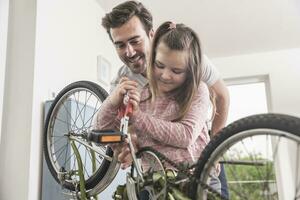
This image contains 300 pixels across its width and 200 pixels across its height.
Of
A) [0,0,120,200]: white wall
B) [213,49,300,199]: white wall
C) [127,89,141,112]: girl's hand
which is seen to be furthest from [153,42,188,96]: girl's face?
[213,49,300,199]: white wall

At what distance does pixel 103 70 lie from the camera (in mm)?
2699

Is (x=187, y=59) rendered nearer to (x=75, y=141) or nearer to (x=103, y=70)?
(x=75, y=141)

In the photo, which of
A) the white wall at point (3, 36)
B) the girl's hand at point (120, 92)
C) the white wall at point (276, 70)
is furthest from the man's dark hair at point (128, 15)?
the white wall at point (276, 70)

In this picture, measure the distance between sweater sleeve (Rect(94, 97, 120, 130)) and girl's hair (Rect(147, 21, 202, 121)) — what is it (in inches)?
6.9

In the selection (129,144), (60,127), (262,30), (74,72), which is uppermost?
(262,30)

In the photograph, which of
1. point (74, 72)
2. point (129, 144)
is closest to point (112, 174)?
point (129, 144)

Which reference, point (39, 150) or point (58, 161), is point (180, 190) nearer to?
point (58, 161)

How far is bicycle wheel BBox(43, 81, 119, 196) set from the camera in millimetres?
1387

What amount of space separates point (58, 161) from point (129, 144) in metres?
Answer: 0.70

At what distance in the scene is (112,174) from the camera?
1.36 metres

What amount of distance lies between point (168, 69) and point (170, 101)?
13 cm

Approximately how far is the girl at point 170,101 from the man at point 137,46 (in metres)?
0.07

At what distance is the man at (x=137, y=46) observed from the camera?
138 centimetres

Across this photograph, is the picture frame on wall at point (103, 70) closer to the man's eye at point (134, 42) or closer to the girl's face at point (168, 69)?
the man's eye at point (134, 42)
